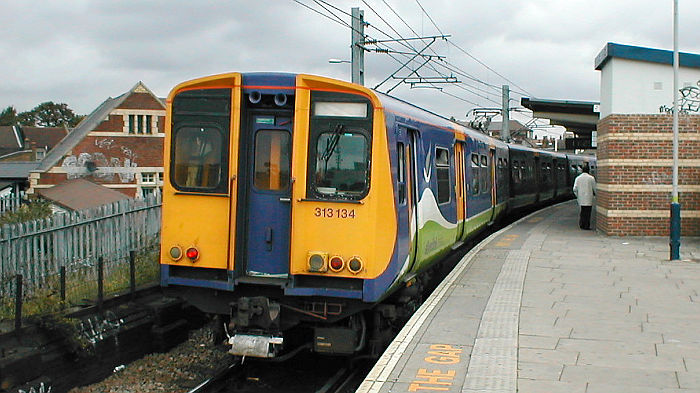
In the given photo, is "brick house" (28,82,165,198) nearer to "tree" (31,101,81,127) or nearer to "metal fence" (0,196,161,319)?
"metal fence" (0,196,161,319)

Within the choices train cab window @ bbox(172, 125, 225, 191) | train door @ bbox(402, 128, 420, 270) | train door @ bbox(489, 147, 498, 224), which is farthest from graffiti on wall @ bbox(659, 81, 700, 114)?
train cab window @ bbox(172, 125, 225, 191)

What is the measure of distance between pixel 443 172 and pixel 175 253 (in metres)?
4.51

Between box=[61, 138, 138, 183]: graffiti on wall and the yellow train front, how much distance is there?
33724mm

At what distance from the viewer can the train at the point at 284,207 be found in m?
7.57

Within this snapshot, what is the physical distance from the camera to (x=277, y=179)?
7871mm

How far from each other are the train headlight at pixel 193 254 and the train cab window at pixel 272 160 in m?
0.92

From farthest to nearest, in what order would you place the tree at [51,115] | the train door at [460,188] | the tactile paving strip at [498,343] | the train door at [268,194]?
the tree at [51,115], the train door at [460,188], the train door at [268,194], the tactile paving strip at [498,343]

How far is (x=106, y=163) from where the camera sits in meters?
40.5

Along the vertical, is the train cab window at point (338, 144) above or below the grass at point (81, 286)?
above

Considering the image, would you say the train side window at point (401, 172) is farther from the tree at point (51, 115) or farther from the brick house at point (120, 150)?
the tree at point (51, 115)

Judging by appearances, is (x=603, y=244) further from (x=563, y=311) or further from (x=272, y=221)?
(x=272, y=221)

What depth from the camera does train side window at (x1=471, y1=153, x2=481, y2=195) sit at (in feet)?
46.8

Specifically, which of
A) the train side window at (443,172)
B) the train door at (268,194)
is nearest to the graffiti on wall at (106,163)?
the train side window at (443,172)

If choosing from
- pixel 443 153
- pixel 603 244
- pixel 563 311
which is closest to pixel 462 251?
pixel 603 244
